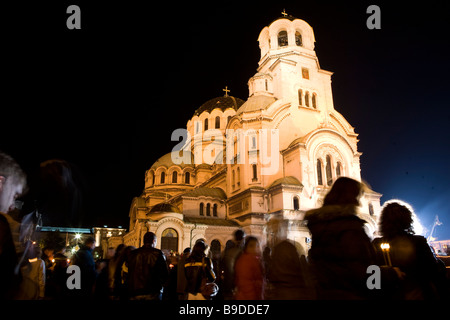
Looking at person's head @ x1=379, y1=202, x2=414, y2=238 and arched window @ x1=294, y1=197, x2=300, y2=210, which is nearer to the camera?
person's head @ x1=379, y1=202, x2=414, y2=238

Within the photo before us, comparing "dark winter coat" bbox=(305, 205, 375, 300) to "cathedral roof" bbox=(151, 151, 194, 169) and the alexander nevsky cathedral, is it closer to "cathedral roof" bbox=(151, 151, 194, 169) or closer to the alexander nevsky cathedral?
the alexander nevsky cathedral

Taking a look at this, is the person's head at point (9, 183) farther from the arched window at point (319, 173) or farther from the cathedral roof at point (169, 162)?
the cathedral roof at point (169, 162)

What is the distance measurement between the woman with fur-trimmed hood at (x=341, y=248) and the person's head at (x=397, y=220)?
27.7 inches

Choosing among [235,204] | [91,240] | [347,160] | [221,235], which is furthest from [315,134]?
[91,240]

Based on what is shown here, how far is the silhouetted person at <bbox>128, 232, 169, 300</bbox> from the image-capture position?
15.2ft

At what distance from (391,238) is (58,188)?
5740mm

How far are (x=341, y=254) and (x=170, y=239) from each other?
76.6 ft

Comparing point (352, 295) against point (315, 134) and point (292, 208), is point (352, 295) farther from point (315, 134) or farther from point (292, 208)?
point (315, 134)

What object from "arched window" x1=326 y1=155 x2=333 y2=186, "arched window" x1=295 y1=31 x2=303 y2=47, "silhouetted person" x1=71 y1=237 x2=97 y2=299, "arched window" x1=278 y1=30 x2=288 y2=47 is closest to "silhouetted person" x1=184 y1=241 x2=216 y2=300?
"silhouetted person" x1=71 y1=237 x2=97 y2=299

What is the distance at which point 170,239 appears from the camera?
24.7 m

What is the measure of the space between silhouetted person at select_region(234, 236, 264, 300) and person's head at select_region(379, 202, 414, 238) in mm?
1827

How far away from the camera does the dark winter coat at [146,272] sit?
463 centimetres

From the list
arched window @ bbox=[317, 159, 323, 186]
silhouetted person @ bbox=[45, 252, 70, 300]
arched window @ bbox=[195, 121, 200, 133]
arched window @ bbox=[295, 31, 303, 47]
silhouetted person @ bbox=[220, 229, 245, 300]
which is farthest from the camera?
arched window @ bbox=[195, 121, 200, 133]
